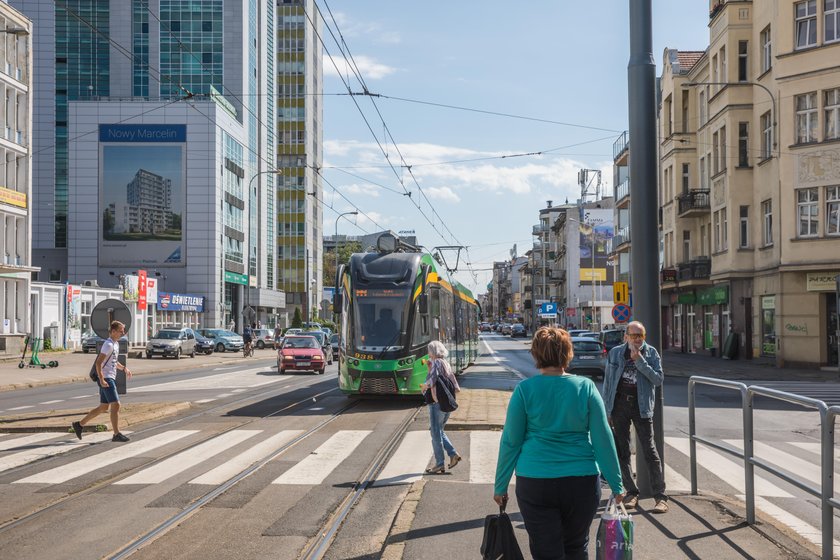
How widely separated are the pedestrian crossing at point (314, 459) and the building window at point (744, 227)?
26570mm

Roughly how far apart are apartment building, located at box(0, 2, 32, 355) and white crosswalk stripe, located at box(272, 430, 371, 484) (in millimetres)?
37718

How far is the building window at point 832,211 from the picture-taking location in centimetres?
3216

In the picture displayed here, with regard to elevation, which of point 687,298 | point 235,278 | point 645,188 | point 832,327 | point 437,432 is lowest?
point 437,432

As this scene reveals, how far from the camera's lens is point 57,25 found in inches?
3246

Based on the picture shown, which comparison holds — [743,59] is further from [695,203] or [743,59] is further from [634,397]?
[634,397]

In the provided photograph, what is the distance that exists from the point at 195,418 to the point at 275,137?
3232 inches

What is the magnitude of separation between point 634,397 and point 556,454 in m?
3.86

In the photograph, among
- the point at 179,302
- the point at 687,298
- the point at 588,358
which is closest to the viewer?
the point at 588,358

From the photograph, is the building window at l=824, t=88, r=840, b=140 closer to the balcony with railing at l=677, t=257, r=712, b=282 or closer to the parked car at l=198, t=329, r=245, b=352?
the balcony with railing at l=677, t=257, r=712, b=282

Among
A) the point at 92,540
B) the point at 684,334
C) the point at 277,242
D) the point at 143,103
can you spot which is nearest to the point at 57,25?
the point at 143,103

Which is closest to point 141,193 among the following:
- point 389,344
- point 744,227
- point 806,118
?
point 744,227

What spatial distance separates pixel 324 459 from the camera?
1162cm

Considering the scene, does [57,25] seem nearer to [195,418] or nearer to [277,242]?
[277,242]

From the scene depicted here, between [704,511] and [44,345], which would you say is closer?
[704,511]
